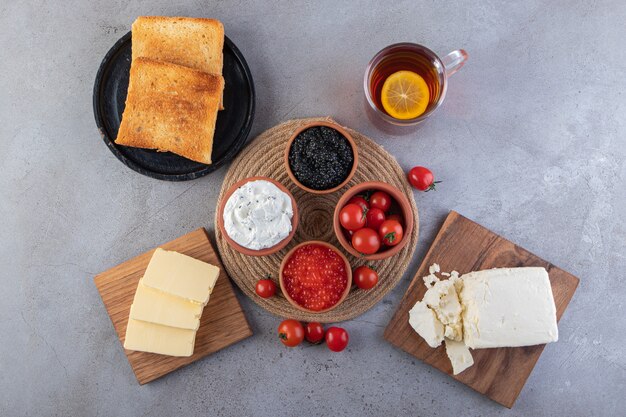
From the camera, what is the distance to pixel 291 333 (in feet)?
6.71

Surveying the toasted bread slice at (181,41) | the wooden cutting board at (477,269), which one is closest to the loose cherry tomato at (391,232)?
the wooden cutting board at (477,269)

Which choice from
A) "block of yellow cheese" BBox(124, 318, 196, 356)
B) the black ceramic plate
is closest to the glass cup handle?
the black ceramic plate

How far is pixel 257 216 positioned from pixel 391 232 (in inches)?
19.6

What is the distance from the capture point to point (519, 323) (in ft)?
6.42

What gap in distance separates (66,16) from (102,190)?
32.2 inches

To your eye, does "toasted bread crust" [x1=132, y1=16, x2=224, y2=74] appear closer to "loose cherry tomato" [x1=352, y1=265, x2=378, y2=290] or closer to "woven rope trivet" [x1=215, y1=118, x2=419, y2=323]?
"woven rope trivet" [x1=215, y1=118, x2=419, y2=323]

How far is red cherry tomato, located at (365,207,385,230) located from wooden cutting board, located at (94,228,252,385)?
67 centimetres

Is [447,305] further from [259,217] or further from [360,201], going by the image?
[259,217]

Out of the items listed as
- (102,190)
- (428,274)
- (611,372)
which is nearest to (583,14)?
(428,274)

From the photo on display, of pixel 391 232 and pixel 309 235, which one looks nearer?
pixel 391 232

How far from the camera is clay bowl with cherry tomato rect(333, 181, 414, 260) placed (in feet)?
6.03

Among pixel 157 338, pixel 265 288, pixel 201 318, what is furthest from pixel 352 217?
pixel 157 338

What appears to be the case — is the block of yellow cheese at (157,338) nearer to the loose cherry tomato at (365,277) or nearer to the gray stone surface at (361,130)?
the gray stone surface at (361,130)

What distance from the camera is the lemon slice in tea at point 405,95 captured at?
6.69ft
